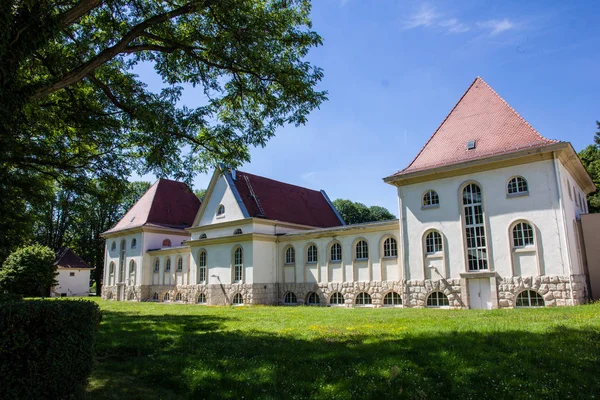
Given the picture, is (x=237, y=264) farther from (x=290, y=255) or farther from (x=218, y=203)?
(x=218, y=203)

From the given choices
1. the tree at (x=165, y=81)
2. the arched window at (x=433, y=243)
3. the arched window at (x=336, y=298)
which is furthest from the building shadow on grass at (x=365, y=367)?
the arched window at (x=336, y=298)

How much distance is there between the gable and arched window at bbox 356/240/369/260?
885 cm

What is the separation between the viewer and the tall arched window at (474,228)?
1998cm

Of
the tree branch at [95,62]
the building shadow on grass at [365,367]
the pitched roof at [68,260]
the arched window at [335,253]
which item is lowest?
the building shadow on grass at [365,367]

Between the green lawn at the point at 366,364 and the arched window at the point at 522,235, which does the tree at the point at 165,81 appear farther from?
the arched window at the point at 522,235

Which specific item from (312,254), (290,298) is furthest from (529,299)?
(290,298)

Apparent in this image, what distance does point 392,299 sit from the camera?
23406mm

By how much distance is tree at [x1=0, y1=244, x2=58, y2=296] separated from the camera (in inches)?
1453

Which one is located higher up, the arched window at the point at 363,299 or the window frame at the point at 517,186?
the window frame at the point at 517,186

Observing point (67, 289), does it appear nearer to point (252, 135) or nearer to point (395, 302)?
point (395, 302)

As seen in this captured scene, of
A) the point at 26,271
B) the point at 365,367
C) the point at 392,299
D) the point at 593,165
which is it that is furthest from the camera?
the point at 26,271

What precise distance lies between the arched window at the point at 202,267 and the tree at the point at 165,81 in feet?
59.0

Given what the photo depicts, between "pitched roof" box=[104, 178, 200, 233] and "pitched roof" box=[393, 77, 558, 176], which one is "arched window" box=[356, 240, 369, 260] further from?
"pitched roof" box=[104, 178, 200, 233]

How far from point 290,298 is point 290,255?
296 centimetres
